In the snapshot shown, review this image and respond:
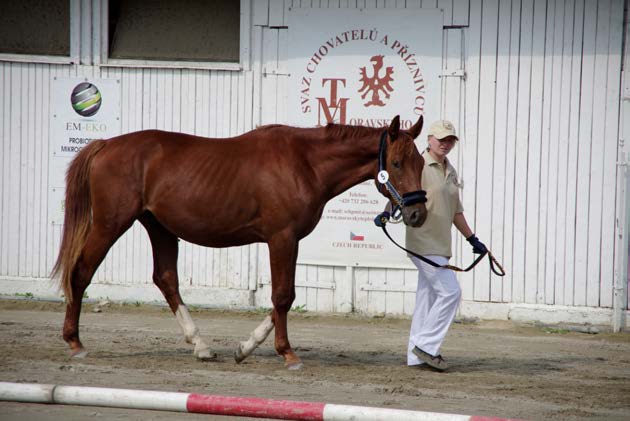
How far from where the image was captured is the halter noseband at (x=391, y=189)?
741 cm

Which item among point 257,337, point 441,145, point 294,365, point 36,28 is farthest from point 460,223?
point 36,28

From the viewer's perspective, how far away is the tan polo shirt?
25.4 ft

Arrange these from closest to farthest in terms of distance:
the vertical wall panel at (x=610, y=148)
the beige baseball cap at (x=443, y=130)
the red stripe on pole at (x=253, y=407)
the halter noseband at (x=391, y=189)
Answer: the red stripe on pole at (x=253, y=407) → the halter noseband at (x=391, y=189) → the beige baseball cap at (x=443, y=130) → the vertical wall panel at (x=610, y=148)

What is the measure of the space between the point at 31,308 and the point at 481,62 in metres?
5.76

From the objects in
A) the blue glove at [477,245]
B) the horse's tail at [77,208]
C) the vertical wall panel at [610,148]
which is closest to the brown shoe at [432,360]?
the blue glove at [477,245]

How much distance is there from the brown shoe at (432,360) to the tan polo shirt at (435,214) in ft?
2.60

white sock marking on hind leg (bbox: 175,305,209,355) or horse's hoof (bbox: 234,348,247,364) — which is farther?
white sock marking on hind leg (bbox: 175,305,209,355)

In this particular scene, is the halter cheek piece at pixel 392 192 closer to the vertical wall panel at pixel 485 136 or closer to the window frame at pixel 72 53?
the vertical wall panel at pixel 485 136

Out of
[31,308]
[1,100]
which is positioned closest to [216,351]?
[31,308]

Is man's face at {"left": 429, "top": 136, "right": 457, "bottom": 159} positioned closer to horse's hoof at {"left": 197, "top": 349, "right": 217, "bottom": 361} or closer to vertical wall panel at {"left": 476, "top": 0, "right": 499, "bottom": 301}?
horse's hoof at {"left": 197, "top": 349, "right": 217, "bottom": 361}

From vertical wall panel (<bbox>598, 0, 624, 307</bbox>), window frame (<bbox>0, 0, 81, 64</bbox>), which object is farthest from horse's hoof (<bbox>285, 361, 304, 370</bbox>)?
window frame (<bbox>0, 0, 81, 64</bbox>)

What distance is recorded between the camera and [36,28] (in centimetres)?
1174

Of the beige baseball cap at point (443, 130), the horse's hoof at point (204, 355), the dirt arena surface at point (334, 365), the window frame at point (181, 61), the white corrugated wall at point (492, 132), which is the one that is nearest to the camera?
the dirt arena surface at point (334, 365)

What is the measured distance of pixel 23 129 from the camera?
11.8 m
